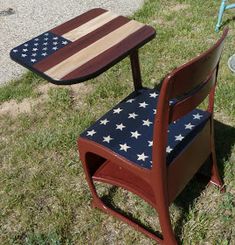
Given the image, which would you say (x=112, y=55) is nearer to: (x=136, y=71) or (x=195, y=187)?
(x=136, y=71)

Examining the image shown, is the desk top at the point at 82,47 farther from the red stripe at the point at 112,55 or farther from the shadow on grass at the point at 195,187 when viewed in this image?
the shadow on grass at the point at 195,187

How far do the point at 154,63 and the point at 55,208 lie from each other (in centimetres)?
193

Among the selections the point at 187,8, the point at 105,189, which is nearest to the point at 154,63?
the point at 187,8

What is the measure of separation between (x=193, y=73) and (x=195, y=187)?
4.13ft

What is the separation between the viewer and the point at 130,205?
2686 mm

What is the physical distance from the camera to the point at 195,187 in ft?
8.95

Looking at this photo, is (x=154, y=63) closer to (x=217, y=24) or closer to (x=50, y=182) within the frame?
(x=217, y=24)

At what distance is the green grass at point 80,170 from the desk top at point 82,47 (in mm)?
948

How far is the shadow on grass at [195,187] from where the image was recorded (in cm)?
254

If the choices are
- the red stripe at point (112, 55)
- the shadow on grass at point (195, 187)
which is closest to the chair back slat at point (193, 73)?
the red stripe at point (112, 55)

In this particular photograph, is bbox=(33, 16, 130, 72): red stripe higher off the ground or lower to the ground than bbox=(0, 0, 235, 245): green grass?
higher

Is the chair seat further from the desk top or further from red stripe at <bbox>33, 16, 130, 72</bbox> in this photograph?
red stripe at <bbox>33, 16, 130, 72</bbox>

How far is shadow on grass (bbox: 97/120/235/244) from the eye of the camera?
2.54m

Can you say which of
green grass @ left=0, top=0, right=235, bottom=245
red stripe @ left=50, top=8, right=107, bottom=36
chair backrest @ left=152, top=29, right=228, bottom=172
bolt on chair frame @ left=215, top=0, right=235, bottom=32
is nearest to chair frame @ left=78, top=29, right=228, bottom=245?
chair backrest @ left=152, top=29, right=228, bottom=172
